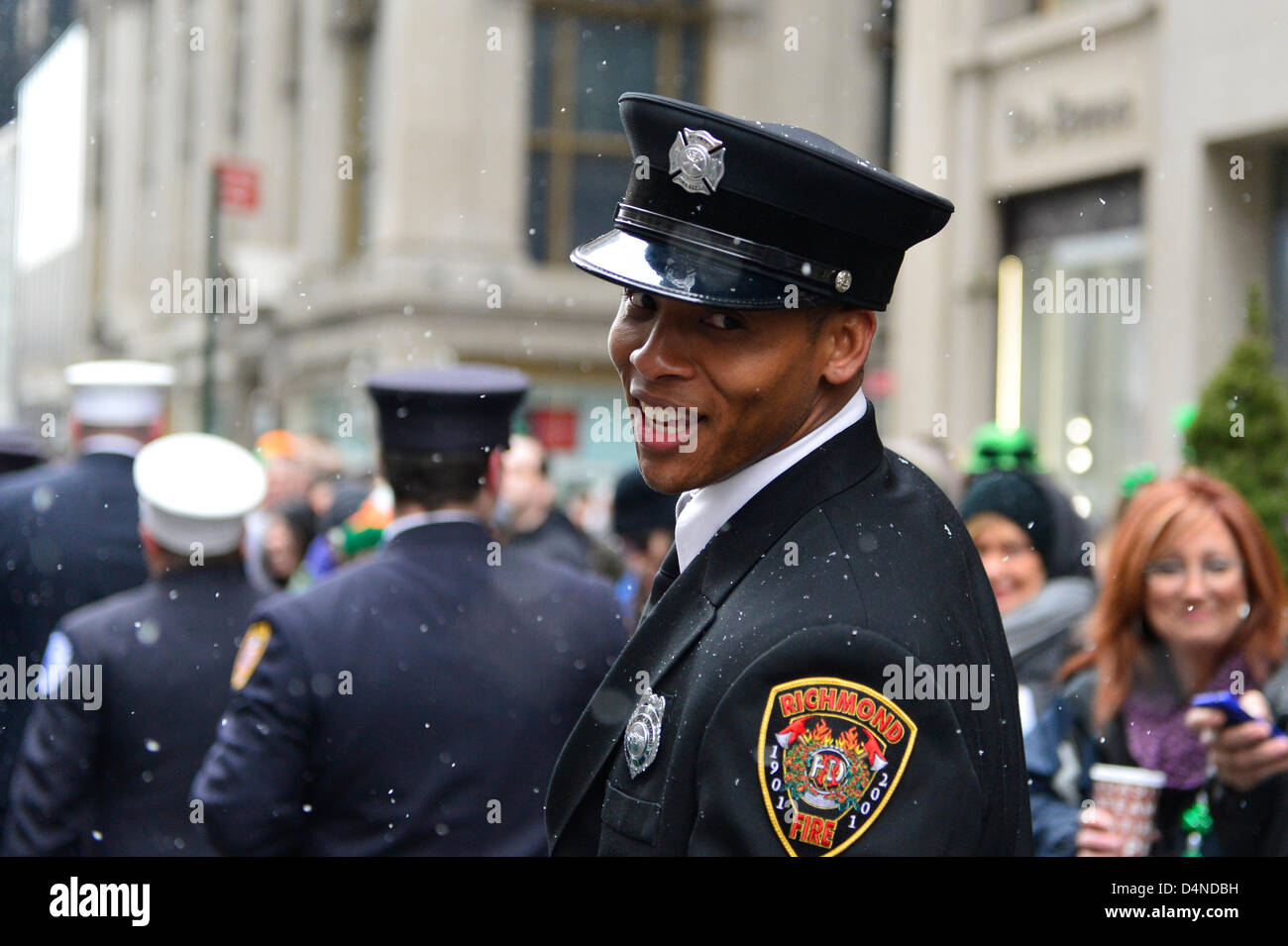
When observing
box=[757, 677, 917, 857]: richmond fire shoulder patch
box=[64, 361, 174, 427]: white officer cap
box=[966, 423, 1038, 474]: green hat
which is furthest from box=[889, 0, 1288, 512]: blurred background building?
box=[757, 677, 917, 857]: richmond fire shoulder patch

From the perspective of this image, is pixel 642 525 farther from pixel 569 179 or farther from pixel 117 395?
pixel 569 179

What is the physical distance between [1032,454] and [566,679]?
9.63 ft

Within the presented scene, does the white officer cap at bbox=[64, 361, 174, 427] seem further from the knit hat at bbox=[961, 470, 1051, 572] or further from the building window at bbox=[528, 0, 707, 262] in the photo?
the building window at bbox=[528, 0, 707, 262]

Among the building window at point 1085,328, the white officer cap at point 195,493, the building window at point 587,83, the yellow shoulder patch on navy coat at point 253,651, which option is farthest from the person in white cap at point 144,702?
the building window at point 587,83

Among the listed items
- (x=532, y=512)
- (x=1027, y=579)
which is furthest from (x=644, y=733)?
(x=532, y=512)

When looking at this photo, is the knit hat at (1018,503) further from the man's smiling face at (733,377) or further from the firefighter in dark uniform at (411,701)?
the man's smiling face at (733,377)

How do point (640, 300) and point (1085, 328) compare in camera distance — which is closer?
point (640, 300)

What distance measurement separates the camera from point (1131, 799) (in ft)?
9.30

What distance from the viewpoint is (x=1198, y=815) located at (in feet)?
9.55

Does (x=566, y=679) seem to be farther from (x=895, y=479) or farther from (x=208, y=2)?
(x=208, y=2)

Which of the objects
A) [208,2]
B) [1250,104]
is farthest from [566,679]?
[208,2]

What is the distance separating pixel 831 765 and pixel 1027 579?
10.1 ft

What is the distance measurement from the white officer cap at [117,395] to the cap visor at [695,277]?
3.74 m

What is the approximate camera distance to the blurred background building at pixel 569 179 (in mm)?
9570
